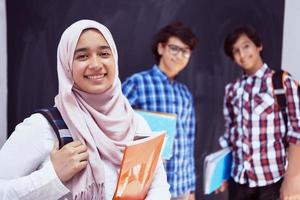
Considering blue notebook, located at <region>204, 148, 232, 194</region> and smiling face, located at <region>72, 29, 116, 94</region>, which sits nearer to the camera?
smiling face, located at <region>72, 29, 116, 94</region>

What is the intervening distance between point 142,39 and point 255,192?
3.25 ft

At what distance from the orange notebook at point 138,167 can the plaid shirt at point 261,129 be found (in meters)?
0.88

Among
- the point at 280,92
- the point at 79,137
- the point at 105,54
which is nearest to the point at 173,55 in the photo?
the point at 280,92

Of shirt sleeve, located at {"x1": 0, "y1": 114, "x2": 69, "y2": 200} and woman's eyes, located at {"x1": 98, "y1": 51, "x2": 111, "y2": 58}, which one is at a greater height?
woman's eyes, located at {"x1": 98, "y1": 51, "x2": 111, "y2": 58}

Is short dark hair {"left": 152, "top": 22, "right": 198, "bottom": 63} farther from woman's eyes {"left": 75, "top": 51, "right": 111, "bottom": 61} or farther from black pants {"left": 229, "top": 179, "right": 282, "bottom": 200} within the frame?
woman's eyes {"left": 75, "top": 51, "right": 111, "bottom": 61}

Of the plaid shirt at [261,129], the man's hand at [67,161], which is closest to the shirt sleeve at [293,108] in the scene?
the plaid shirt at [261,129]

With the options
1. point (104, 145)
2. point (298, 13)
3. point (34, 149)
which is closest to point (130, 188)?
point (104, 145)

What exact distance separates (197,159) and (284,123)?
0.77 metres

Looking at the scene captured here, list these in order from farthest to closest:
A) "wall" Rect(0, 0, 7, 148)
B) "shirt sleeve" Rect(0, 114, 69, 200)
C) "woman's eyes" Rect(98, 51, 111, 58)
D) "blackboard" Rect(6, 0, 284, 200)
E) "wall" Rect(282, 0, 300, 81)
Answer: "wall" Rect(282, 0, 300, 81)
"blackboard" Rect(6, 0, 284, 200)
"wall" Rect(0, 0, 7, 148)
"woman's eyes" Rect(98, 51, 111, 58)
"shirt sleeve" Rect(0, 114, 69, 200)

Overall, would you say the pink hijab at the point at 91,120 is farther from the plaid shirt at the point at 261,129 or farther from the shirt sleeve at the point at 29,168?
the plaid shirt at the point at 261,129

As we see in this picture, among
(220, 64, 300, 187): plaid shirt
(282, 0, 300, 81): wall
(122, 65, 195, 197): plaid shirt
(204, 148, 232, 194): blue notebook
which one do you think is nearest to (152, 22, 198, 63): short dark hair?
(122, 65, 195, 197): plaid shirt

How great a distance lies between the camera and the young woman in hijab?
2.83ft

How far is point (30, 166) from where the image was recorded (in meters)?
0.87

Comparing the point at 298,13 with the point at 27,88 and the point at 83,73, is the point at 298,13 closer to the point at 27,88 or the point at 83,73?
the point at 27,88
